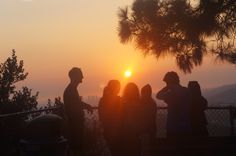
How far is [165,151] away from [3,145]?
14.7 ft

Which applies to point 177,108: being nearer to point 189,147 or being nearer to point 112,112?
point 112,112

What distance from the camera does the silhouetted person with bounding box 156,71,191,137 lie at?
32.5 ft

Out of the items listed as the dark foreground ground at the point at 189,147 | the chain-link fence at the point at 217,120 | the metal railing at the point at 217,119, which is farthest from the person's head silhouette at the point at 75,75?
the chain-link fence at the point at 217,120

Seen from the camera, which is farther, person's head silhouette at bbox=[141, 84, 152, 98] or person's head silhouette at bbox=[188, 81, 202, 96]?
person's head silhouette at bbox=[188, 81, 202, 96]

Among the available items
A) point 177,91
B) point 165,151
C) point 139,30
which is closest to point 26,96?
point 139,30

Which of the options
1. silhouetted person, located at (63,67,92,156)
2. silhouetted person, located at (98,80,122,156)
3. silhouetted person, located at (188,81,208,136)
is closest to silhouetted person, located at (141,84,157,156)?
silhouetted person, located at (98,80,122,156)

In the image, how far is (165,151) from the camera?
8133mm

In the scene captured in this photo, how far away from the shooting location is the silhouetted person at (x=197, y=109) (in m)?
10.1

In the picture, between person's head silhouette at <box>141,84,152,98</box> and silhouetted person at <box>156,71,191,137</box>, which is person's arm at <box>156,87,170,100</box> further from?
person's head silhouette at <box>141,84,152,98</box>

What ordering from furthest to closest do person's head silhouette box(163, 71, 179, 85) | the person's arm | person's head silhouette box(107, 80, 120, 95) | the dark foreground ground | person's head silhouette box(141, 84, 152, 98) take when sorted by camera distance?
the person's arm, person's head silhouette box(163, 71, 179, 85), person's head silhouette box(141, 84, 152, 98), person's head silhouette box(107, 80, 120, 95), the dark foreground ground

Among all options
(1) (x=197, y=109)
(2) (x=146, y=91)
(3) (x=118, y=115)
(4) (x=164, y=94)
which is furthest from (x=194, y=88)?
(3) (x=118, y=115)

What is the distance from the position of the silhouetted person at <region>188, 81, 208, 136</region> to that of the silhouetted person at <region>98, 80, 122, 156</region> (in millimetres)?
1352

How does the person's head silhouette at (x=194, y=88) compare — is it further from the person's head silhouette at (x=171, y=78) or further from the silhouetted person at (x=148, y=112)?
the silhouetted person at (x=148, y=112)

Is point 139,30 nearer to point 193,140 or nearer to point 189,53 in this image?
point 189,53
